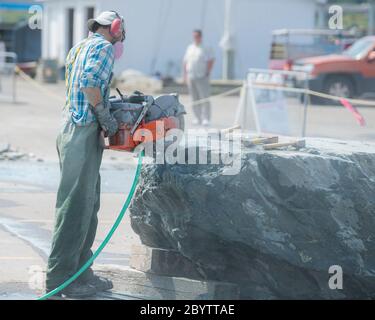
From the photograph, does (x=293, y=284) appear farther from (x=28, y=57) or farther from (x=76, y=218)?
(x=28, y=57)

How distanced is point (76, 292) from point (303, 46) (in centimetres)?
2065

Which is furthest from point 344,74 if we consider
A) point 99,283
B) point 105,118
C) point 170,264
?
point 105,118

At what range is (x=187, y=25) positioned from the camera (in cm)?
3053

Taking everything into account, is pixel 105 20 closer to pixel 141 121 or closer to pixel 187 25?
pixel 141 121

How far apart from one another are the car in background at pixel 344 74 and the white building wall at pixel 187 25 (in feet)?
21.5

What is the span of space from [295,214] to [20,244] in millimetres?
2890

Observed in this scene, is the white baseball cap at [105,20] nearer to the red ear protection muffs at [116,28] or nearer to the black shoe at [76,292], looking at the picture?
the red ear protection muffs at [116,28]

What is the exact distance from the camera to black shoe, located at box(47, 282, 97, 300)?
5840mm

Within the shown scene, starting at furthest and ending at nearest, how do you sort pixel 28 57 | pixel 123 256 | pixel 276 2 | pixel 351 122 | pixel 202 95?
pixel 28 57 → pixel 276 2 → pixel 351 122 → pixel 202 95 → pixel 123 256

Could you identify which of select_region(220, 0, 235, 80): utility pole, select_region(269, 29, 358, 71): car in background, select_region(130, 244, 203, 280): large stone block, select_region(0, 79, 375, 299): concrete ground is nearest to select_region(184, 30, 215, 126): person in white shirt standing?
select_region(0, 79, 375, 299): concrete ground

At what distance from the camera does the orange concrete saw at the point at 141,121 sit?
19.0 feet

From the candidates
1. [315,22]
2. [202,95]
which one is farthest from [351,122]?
[315,22]

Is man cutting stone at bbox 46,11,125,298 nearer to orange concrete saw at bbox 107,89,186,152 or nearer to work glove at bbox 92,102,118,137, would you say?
work glove at bbox 92,102,118,137
